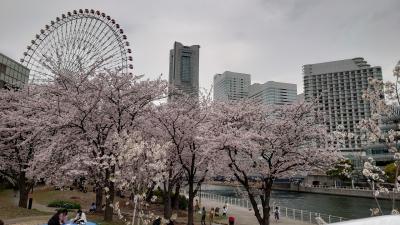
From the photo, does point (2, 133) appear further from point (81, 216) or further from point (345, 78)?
point (345, 78)

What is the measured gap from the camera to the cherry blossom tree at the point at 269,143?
1786cm

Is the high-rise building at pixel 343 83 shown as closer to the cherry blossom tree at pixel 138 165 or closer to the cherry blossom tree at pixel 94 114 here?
the cherry blossom tree at pixel 94 114

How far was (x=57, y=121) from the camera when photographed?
60.7 ft

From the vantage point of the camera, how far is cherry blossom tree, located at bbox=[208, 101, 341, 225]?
17859 millimetres

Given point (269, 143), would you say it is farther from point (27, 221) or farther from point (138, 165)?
point (27, 221)

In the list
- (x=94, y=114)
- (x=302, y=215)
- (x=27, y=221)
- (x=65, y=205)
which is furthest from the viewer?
(x=302, y=215)

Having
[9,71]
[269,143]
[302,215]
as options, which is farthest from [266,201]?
[9,71]

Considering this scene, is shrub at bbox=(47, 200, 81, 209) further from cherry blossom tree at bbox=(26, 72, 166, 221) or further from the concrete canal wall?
the concrete canal wall

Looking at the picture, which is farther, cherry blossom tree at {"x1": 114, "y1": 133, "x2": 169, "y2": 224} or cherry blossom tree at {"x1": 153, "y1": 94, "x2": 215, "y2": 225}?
cherry blossom tree at {"x1": 153, "y1": 94, "x2": 215, "y2": 225}

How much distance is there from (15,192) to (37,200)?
668 cm

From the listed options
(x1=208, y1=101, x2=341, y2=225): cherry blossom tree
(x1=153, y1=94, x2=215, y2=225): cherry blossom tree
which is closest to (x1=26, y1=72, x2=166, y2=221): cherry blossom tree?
(x1=153, y1=94, x2=215, y2=225): cherry blossom tree

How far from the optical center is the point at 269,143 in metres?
18.1

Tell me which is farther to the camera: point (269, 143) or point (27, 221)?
point (269, 143)

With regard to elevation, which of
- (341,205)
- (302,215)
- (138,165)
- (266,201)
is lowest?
(341,205)
